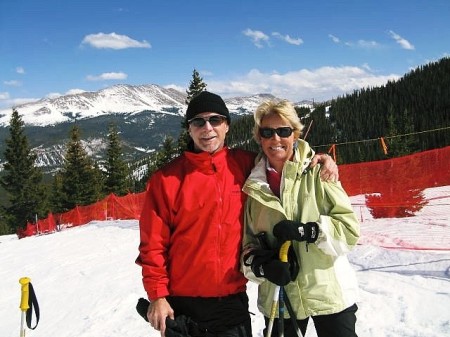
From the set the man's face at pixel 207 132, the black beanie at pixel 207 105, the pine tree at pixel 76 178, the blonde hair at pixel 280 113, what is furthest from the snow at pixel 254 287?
the pine tree at pixel 76 178

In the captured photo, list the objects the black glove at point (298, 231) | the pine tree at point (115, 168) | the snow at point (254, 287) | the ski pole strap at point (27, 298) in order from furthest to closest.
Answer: the pine tree at point (115, 168), the snow at point (254, 287), the ski pole strap at point (27, 298), the black glove at point (298, 231)

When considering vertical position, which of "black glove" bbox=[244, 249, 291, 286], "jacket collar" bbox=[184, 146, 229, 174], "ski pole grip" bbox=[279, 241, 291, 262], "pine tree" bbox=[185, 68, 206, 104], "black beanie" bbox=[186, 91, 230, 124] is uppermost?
"pine tree" bbox=[185, 68, 206, 104]

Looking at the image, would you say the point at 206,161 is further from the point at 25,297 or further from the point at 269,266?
the point at 25,297

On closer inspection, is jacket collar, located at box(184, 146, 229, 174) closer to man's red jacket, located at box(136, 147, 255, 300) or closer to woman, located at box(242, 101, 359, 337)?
man's red jacket, located at box(136, 147, 255, 300)

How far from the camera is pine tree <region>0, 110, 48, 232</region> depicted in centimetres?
4206

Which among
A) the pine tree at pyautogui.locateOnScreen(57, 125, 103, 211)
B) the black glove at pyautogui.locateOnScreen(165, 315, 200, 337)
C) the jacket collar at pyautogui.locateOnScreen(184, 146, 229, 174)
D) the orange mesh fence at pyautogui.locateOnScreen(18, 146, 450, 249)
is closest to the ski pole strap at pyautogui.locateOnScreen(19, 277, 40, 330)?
the black glove at pyautogui.locateOnScreen(165, 315, 200, 337)

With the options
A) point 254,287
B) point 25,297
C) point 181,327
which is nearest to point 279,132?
point 181,327

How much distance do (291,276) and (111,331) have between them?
11.4ft

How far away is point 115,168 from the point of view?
3994 cm

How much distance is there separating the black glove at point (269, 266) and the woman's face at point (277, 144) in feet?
1.84

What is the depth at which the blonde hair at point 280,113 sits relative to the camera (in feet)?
8.55

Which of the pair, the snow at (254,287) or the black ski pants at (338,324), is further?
the snow at (254,287)

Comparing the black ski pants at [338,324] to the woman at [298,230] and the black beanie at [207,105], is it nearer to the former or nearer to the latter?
the woman at [298,230]

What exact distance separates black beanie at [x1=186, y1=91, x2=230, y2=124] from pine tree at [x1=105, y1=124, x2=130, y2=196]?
37.7 meters
